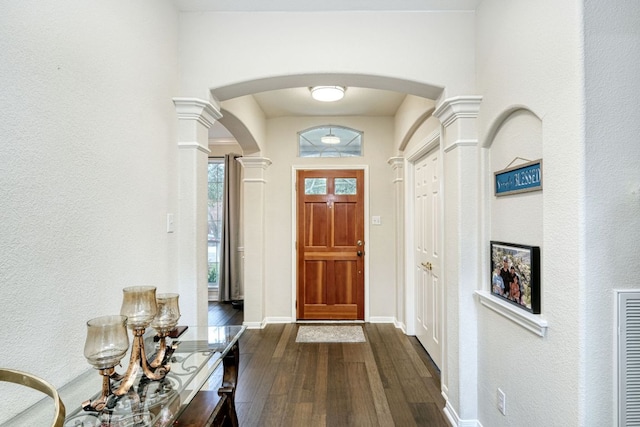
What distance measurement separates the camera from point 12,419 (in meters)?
0.99

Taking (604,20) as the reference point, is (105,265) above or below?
below

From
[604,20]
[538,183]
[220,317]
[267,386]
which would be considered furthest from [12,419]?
[220,317]

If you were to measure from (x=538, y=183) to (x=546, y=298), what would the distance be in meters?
0.52

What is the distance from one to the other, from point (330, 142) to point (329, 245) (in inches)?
56.0

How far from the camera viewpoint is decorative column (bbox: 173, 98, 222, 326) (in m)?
2.16

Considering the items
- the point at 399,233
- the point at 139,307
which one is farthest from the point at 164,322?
Answer: the point at 399,233

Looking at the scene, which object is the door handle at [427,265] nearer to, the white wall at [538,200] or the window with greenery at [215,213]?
the white wall at [538,200]

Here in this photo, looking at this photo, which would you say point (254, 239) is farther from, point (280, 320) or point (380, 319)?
point (380, 319)

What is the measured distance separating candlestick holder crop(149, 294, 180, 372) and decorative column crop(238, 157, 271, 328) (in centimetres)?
269

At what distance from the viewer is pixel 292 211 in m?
4.41

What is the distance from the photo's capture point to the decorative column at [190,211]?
7.09 feet

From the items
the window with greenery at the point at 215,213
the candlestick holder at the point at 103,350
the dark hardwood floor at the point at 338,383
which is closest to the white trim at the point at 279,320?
the dark hardwood floor at the point at 338,383

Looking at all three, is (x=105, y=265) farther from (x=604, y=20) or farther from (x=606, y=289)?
(x=604, y=20)

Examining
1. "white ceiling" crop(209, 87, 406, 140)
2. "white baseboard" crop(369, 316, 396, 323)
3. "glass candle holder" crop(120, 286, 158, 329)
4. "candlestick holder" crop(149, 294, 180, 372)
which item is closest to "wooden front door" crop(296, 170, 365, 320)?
"white baseboard" crop(369, 316, 396, 323)
